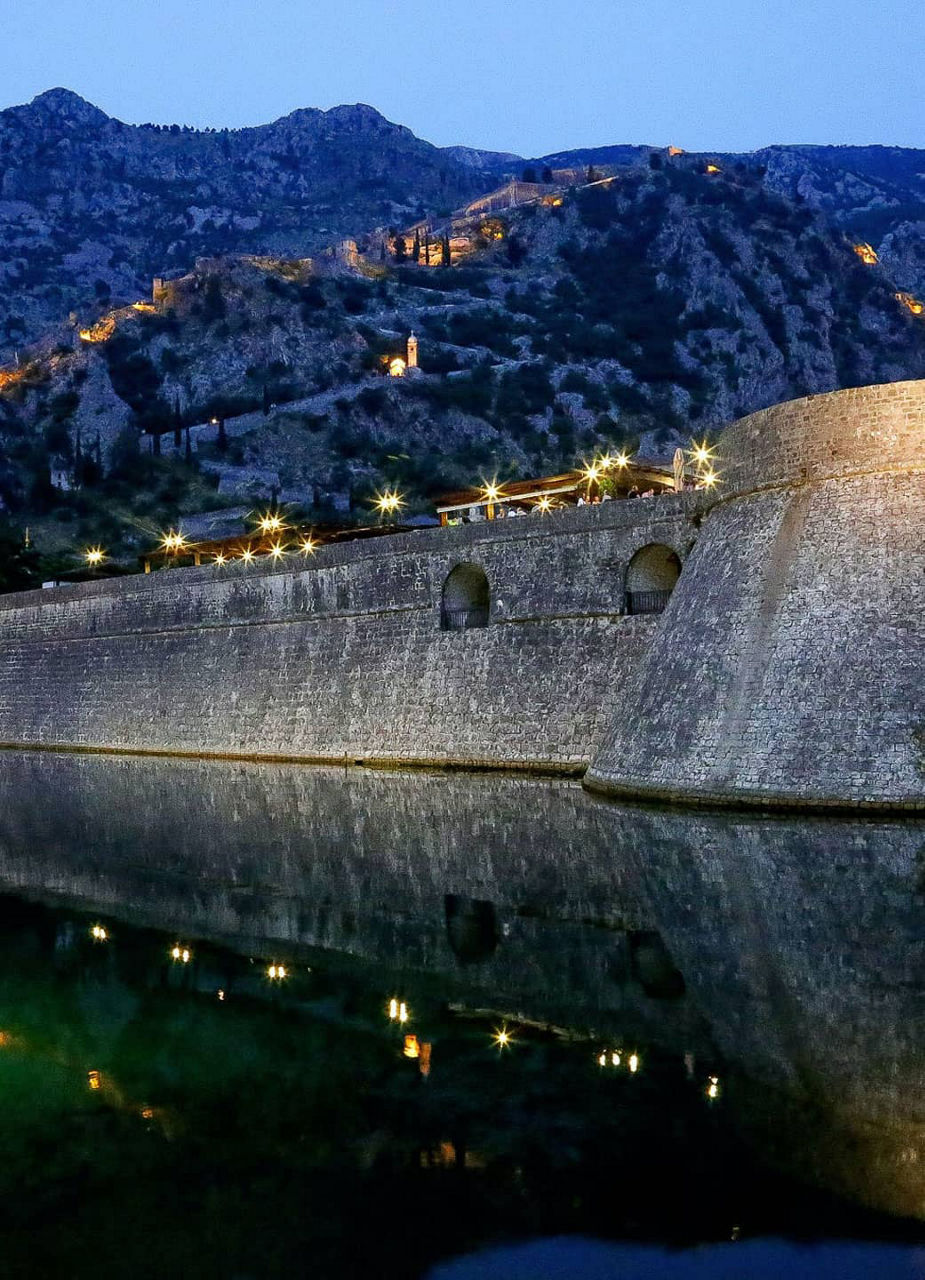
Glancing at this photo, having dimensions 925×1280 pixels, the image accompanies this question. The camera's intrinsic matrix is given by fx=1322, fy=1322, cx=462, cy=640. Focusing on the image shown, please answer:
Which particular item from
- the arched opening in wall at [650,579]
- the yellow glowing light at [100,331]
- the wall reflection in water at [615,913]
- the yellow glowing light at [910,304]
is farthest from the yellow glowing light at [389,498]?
the yellow glowing light at [910,304]

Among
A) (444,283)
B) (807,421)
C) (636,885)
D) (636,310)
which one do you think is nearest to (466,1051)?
(636,885)

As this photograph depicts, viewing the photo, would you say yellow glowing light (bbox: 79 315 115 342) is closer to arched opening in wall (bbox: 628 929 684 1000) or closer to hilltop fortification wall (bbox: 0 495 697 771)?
hilltop fortification wall (bbox: 0 495 697 771)

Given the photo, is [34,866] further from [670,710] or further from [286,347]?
[286,347]

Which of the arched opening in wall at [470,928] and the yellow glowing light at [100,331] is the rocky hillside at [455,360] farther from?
the arched opening in wall at [470,928]

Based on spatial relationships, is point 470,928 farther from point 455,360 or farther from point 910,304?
point 910,304

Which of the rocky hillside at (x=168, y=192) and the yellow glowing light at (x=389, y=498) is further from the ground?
the rocky hillside at (x=168, y=192)

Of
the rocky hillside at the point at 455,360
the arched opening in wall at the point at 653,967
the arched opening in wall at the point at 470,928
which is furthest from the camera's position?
the rocky hillside at the point at 455,360
